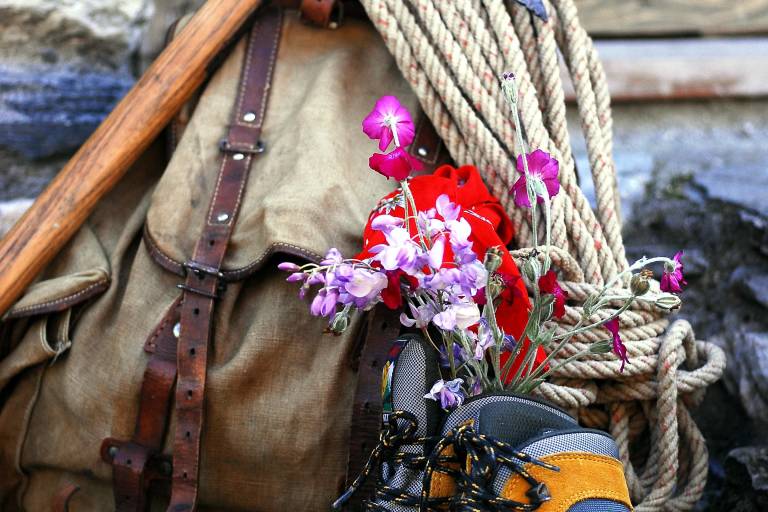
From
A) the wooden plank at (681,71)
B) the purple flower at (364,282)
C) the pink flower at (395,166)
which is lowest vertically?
the purple flower at (364,282)

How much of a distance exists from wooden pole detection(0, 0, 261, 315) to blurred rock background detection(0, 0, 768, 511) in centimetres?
38

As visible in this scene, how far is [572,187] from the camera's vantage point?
1246 mm

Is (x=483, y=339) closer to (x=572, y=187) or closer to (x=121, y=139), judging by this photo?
(x=572, y=187)

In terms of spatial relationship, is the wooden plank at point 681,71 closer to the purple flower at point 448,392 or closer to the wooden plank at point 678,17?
the wooden plank at point 678,17

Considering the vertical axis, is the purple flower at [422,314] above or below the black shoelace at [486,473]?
above

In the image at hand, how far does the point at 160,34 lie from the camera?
179cm

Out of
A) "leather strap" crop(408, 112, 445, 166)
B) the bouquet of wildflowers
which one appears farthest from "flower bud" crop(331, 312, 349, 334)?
"leather strap" crop(408, 112, 445, 166)

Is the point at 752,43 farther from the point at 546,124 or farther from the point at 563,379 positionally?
the point at 563,379

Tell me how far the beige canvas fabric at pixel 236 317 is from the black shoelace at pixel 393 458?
14cm

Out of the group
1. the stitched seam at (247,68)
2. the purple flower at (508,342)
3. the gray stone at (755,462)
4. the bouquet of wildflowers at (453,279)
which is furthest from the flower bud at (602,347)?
the stitched seam at (247,68)

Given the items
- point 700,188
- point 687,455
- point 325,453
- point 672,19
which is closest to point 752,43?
point 672,19

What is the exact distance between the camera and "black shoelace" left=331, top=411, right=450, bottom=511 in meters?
1.02

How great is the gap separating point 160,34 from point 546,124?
0.89 metres

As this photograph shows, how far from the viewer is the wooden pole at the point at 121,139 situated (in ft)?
4.52
